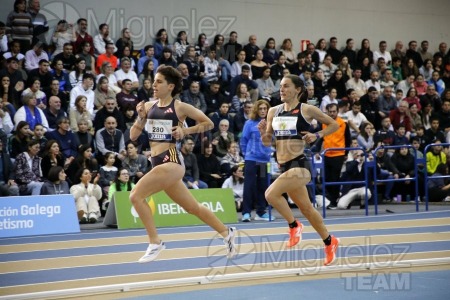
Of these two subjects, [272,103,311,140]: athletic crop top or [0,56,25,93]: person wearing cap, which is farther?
[0,56,25,93]: person wearing cap

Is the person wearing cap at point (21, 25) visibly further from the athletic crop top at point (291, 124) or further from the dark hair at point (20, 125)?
the athletic crop top at point (291, 124)

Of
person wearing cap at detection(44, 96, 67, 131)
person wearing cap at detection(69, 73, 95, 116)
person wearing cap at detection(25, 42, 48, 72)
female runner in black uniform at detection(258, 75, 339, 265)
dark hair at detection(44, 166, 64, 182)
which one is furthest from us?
person wearing cap at detection(25, 42, 48, 72)

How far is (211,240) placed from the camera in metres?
12.1

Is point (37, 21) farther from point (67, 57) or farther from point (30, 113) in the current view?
point (30, 113)

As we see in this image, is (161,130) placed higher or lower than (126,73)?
lower

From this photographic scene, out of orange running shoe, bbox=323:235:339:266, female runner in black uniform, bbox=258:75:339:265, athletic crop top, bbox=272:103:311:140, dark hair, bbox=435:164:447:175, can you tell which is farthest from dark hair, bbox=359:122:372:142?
orange running shoe, bbox=323:235:339:266

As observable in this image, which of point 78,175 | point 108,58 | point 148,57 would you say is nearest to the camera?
point 78,175

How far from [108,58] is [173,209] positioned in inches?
187

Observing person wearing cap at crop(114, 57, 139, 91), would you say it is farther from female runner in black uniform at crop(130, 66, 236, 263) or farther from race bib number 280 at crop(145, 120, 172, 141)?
race bib number 280 at crop(145, 120, 172, 141)

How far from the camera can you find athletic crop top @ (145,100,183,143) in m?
8.88

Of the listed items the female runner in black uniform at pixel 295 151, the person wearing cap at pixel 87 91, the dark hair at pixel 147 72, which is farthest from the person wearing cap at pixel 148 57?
the female runner in black uniform at pixel 295 151

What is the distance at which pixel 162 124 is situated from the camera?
8875 mm

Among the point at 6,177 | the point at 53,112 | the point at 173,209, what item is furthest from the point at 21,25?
the point at 173,209

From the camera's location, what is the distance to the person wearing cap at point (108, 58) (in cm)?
1754
